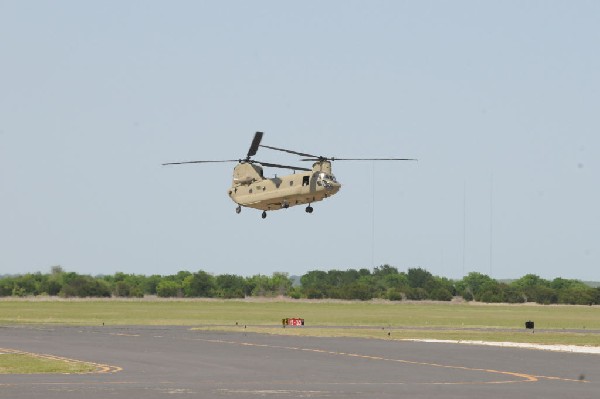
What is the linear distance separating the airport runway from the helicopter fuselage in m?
11.3

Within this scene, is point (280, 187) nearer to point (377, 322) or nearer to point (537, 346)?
point (537, 346)

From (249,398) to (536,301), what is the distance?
15639 cm

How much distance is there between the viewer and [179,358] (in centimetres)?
5422

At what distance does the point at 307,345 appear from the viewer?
66438 millimetres

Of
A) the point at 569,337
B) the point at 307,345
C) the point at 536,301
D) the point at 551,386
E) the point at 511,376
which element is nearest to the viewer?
the point at 551,386

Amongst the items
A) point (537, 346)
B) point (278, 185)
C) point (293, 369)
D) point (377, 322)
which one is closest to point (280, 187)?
point (278, 185)

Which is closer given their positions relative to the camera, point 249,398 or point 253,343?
point 249,398

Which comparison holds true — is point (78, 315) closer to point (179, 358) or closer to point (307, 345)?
point (307, 345)

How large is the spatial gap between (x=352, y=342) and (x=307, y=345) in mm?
4783

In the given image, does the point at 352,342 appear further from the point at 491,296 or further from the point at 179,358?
the point at 491,296

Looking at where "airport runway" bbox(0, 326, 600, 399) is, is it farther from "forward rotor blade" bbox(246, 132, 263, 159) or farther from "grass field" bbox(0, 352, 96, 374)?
"forward rotor blade" bbox(246, 132, 263, 159)

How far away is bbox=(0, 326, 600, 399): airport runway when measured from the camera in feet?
121

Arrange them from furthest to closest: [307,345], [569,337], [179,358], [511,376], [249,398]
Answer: [569,337] → [307,345] → [179,358] → [511,376] → [249,398]

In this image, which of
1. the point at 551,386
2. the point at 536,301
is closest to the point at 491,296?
the point at 536,301
